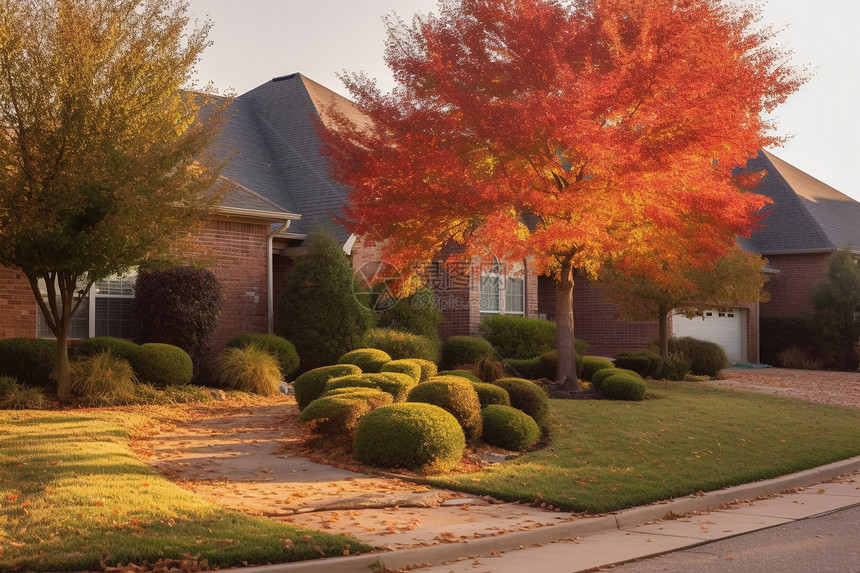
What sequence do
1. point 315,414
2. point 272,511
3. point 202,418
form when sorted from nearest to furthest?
point 272,511
point 315,414
point 202,418

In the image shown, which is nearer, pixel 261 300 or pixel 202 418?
pixel 202 418

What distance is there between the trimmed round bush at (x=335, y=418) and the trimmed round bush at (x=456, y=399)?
0.85m

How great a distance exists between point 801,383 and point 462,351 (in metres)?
10.7

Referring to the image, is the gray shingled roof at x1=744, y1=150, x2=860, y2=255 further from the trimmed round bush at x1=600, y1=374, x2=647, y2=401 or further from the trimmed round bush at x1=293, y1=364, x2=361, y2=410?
the trimmed round bush at x1=293, y1=364, x2=361, y2=410

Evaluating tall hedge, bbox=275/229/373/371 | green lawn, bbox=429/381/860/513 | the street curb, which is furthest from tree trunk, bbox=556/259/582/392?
the street curb

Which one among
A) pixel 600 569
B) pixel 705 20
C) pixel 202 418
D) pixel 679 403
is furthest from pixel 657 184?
pixel 600 569

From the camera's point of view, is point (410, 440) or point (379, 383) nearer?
point (410, 440)

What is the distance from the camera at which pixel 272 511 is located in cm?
790

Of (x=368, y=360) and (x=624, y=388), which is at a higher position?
(x=368, y=360)

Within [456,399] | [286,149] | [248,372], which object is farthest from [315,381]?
[286,149]

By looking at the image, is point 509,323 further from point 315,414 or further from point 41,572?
point 41,572

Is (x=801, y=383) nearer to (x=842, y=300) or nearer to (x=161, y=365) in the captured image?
(x=842, y=300)

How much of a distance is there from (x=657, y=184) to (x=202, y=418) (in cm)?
853

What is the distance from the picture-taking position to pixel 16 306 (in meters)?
16.4
